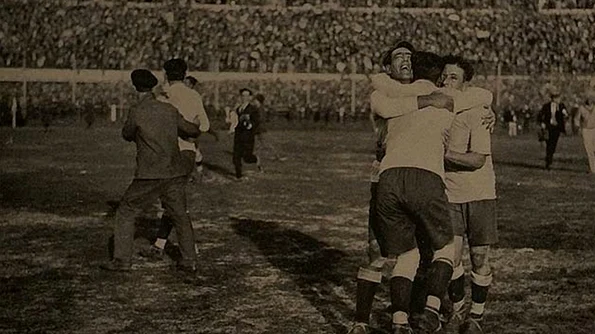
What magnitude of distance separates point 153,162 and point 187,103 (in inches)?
65.5

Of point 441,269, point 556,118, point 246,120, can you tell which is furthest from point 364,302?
point 556,118

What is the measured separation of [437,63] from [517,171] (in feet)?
59.1

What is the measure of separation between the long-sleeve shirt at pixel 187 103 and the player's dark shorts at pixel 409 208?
443 cm

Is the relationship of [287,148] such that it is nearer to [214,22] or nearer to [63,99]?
[63,99]

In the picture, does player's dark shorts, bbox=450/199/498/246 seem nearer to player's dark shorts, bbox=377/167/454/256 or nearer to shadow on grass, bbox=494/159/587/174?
player's dark shorts, bbox=377/167/454/256

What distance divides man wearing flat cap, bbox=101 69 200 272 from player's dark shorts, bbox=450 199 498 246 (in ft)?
10.3

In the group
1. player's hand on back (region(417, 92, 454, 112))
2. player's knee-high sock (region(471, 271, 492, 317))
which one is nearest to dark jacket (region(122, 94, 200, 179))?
player's knee-high sock (region(471, 271, 492, 317))

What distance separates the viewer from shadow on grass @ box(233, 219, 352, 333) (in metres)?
8.66

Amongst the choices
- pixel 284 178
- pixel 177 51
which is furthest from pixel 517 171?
pixel 177 51

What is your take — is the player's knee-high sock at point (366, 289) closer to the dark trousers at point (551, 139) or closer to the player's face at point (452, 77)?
the player's face at point (452, 77)

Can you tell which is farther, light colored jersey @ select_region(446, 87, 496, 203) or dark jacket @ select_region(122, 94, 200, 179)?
dark jacket @ select_region(122, 94, 200, 179)

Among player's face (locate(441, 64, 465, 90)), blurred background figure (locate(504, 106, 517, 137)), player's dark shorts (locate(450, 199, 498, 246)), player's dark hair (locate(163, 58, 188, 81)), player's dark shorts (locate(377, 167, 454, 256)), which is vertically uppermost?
player's face (locate(441, 64, 465, 90))

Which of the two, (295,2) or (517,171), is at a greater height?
(295,2)

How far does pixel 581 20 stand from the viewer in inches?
2163
